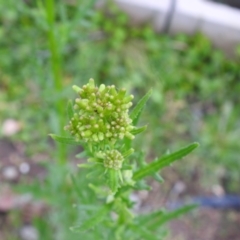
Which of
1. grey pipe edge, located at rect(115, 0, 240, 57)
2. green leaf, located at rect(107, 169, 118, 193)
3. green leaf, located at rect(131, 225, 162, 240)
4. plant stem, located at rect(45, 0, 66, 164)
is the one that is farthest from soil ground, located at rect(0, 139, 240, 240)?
green leaf, located at rect(107, 169, 118, 193)

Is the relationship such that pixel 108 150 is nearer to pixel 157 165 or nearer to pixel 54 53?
pixel 157 165

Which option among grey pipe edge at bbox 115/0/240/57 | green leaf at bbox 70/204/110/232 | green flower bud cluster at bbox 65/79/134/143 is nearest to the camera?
green flower bud cluster at bbox 65/79/134/143

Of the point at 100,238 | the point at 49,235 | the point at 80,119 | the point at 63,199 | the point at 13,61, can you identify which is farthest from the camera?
the point at 13,61

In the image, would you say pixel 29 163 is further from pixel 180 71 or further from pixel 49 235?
pixel 180 71

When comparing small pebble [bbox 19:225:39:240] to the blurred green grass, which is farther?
the blurred green grass

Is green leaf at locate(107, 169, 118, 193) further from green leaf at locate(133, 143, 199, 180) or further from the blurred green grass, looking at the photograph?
the blurred green grass

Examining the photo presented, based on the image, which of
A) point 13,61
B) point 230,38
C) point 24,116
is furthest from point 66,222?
point 230,38
